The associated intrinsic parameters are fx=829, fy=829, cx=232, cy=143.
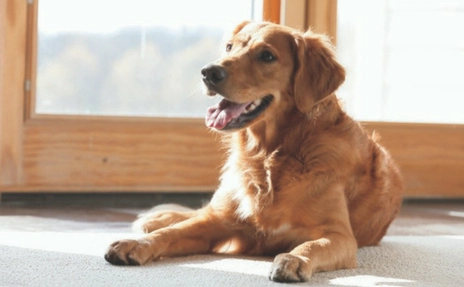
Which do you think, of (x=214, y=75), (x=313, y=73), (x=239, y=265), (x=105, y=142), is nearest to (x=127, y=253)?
(x=239, y=265)

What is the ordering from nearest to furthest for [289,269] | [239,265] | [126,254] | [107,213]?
[289,269] < [126,254] < [239,265] < [107,213]

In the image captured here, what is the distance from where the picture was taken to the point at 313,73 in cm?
238

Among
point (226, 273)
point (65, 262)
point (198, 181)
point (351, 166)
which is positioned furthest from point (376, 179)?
point (198, 181)

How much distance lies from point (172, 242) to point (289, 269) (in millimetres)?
434

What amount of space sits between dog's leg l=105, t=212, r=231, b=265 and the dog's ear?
430mm

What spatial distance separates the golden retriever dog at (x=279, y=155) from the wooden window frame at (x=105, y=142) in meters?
1.11

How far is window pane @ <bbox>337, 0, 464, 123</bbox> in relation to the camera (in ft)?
12.9

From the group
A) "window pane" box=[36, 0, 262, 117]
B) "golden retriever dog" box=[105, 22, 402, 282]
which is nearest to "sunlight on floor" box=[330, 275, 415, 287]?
"golden retriever dog" box=[105, 22, 402, 282]

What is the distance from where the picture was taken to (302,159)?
234 centimetres

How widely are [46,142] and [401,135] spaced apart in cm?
165

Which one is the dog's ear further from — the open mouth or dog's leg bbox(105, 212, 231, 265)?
dog's leg bbox(105, 212, 231, 265)

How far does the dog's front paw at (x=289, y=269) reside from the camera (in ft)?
6.32

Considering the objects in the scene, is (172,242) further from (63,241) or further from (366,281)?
(366,281)

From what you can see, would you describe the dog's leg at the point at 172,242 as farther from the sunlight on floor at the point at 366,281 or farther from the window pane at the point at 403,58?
the window pane at the point at 403,58
